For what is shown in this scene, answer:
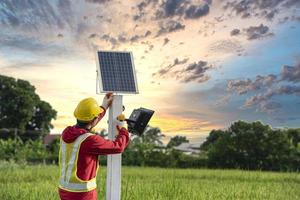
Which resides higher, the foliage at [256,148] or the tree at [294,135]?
the tree at [294,135]

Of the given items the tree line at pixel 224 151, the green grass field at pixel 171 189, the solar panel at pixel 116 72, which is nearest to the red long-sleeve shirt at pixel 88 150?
the solar panel at pixel 116 72

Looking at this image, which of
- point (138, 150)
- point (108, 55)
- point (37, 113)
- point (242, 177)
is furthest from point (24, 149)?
point (37, 113)

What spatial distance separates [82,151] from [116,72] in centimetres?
119

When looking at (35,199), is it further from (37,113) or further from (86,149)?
(37,113)

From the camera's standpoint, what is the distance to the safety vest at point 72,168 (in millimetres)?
5637

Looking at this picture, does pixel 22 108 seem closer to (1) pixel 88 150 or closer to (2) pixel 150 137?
(2) pixel 150 137

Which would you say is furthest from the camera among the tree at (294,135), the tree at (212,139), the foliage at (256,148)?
the tree at (212,139)

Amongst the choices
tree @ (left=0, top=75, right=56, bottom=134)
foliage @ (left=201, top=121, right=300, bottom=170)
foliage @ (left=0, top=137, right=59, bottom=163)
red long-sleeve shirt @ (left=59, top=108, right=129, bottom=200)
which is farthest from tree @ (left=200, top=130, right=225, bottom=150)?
tree @ (left=0, top=75, right=56, bottom=134)

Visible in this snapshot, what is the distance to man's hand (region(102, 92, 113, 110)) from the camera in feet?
20.5

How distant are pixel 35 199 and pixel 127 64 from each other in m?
3.47

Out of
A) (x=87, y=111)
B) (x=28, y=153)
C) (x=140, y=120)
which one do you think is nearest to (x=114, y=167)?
(x=140, y=120)

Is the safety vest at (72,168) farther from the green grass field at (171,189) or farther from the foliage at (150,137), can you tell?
the foliage at (150,137)

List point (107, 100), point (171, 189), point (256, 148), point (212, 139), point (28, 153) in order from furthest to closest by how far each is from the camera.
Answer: point (212, 139)
point (28, 153)
point (256, 148)
point (171, 189)
point (107, 100)

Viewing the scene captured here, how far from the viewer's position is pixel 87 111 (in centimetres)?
567
